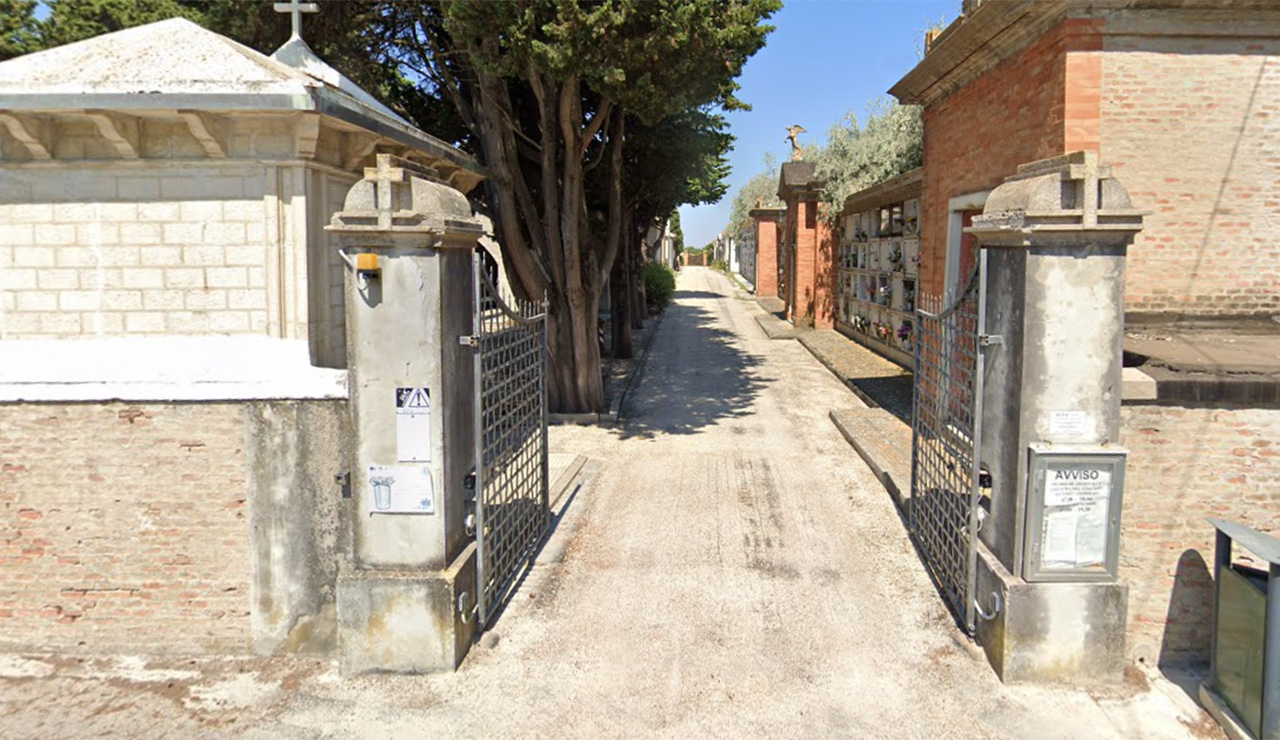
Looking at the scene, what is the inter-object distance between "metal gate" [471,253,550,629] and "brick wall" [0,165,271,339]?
1747 mm

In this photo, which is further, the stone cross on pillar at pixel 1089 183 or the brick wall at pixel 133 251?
the brick wall at pixel 133 251

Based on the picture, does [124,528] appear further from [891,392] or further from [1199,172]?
[891,392]

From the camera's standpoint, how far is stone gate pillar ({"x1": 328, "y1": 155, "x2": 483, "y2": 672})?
5.13 m

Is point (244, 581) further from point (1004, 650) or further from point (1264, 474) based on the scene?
point (1264, 474)

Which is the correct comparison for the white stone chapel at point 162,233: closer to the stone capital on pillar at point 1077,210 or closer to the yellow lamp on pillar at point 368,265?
the yellow lamp on pillar at point 368,265

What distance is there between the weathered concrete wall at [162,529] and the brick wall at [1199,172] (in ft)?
26.1

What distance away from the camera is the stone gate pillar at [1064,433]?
16.6 ft

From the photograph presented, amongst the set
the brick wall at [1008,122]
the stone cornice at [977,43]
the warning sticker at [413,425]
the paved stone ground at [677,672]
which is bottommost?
the paved stone ground at [677,672]

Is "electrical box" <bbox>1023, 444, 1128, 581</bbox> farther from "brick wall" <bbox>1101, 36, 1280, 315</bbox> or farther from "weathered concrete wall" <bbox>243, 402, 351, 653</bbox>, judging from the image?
"weathered concrete wall" <bbox>243, 402, 351, 653</bbox>

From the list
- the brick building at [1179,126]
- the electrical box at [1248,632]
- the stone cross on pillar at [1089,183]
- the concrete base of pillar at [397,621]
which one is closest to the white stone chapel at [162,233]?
the concrete base of pillar at [397,621]

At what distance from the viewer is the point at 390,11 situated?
516 inches

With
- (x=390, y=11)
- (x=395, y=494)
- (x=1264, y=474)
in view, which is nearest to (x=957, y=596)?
(x=1264, y=474)

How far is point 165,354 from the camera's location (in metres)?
6.02

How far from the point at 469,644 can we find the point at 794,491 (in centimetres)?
463
